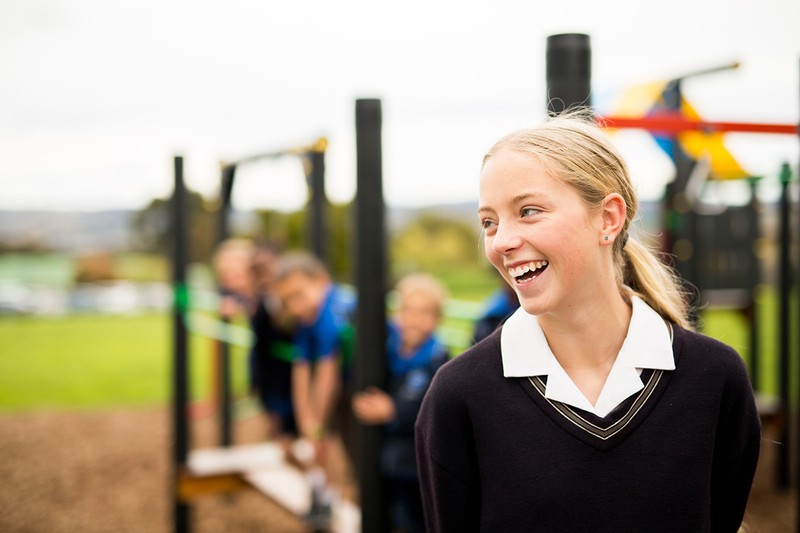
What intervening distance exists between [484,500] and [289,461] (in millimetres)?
3421

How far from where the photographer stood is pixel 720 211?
25.5ft

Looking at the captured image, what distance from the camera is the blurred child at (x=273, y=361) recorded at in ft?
14.4

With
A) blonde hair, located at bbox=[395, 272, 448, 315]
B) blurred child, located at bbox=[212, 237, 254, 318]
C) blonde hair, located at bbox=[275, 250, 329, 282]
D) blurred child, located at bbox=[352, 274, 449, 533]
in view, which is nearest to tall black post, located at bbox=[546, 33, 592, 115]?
blurred child, located at bbox=[352, 274, 449, 533]

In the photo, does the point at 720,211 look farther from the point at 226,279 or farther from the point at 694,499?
the point at 694,499

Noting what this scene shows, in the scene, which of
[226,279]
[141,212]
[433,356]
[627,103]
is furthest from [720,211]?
[141,212]

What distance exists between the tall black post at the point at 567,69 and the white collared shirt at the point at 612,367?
65 cm

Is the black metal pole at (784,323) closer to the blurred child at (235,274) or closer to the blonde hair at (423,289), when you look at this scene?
the blonde hair at (423,289)

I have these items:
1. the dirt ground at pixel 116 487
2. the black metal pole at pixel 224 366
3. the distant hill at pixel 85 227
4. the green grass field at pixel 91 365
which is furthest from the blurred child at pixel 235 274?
the distant hill at pixel 85 227

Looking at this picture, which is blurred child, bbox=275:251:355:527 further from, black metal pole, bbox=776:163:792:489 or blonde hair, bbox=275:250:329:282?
black metal pole, bbox=776:163:792:489

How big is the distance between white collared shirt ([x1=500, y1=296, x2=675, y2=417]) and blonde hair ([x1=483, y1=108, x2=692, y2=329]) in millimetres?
104

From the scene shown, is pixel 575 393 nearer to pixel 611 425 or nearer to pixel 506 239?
pixel 611 425

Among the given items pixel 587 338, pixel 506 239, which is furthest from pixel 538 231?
pixel 587 338

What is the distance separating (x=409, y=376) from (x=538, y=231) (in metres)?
1.73

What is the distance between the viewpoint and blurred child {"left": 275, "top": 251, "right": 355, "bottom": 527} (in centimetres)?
373
